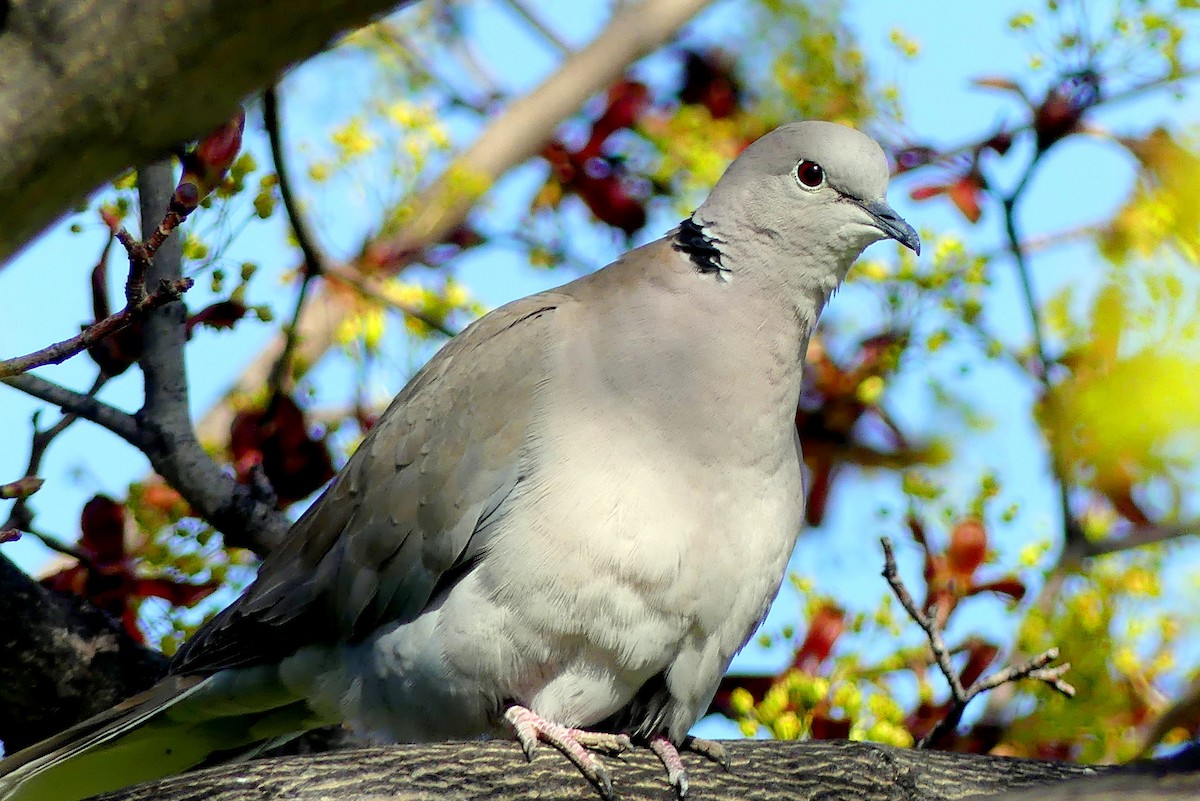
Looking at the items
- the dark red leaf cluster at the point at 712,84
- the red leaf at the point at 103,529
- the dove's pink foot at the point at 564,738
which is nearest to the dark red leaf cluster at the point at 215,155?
the red leaf at the point at 103,529

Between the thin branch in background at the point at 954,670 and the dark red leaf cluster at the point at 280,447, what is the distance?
1.60 m

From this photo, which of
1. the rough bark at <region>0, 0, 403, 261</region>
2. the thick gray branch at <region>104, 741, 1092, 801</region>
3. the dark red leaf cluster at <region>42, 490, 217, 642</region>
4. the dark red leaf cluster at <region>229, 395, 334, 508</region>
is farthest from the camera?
the dark red leaf cluster at <region>229, 395, 334, 508</region>

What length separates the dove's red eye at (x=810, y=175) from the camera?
3287 mm

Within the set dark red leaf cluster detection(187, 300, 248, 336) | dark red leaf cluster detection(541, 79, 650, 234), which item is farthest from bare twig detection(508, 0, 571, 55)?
→ dark red leaf cluster detection(187, 300, 248, 336)

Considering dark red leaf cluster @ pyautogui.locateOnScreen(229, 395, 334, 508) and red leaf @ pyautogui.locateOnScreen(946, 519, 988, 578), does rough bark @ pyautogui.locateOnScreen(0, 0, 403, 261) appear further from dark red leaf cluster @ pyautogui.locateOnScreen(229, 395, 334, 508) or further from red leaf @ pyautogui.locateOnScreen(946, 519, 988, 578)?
red leaf @ pyautogui.locateOnScreen(946, 519, 988, 578)

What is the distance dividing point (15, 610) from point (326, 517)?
74 cm

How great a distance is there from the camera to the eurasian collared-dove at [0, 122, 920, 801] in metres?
2.90

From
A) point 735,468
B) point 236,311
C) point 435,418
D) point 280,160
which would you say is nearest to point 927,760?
point 735,468

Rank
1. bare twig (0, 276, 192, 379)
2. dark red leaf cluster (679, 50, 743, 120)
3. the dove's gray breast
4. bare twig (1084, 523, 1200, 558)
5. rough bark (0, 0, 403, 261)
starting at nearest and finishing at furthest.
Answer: rough bark (0, 0, 403, 261) → bare twig (0, 276, 192, 379) → the dove's gray breast → bare twig (1084, 523, 1200, 558) → dark red leaf cluster (679, 50, 743, 120)

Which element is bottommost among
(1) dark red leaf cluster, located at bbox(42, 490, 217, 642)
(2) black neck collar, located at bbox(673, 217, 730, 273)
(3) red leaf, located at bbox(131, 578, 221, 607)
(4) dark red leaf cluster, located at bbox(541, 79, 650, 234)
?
(3) red leaf, located at bbox(131, 578, 221, 607)

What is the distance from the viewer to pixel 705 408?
120 inches

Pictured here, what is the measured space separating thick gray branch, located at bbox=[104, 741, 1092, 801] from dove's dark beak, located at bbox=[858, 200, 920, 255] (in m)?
1.15

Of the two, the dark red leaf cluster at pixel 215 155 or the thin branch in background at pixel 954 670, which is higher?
the dark red leaf cluster at pixel 215 155

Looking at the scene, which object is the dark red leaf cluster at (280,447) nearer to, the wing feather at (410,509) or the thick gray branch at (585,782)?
the wing feather at (410,509)
